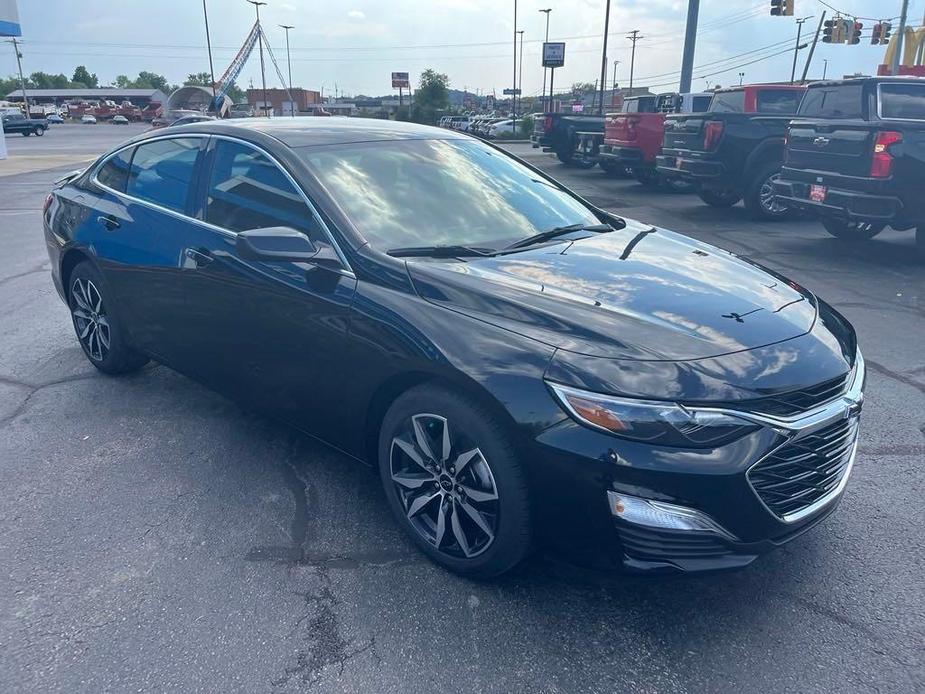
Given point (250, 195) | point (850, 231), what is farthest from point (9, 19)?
point (250, 195)

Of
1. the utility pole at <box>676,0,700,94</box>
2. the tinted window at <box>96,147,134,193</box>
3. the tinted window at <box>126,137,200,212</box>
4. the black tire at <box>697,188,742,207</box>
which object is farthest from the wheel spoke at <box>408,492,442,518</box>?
the utility pole at <box>676,0,700,94</box>

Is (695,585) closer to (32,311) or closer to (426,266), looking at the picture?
(426,266)

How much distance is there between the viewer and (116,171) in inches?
188

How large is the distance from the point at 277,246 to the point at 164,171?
162cm

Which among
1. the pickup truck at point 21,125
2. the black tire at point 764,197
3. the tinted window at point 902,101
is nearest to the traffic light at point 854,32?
the black tire at point 764,197

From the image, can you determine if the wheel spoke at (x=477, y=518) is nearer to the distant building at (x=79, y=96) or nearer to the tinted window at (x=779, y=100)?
the tinted window at (x=779, y=100)

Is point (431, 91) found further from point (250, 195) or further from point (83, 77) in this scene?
point (83, 77)

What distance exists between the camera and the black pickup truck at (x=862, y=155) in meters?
8.00

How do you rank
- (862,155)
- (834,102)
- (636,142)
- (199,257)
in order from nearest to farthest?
(199,257)
(862,155)
(834,102)
(636,142)

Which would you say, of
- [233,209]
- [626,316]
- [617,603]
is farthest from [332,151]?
[617,603]

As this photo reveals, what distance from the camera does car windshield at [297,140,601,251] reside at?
3367 mm

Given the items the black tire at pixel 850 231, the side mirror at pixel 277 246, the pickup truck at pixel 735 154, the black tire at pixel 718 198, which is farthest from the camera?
the black tire at pixel 718 198

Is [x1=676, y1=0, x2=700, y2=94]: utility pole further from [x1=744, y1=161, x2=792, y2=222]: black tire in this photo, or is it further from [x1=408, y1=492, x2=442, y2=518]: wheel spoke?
[x1=408, y1=492, x2=442, y2=518]: wheel spoke

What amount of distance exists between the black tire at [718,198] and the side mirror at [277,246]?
11.0 m
